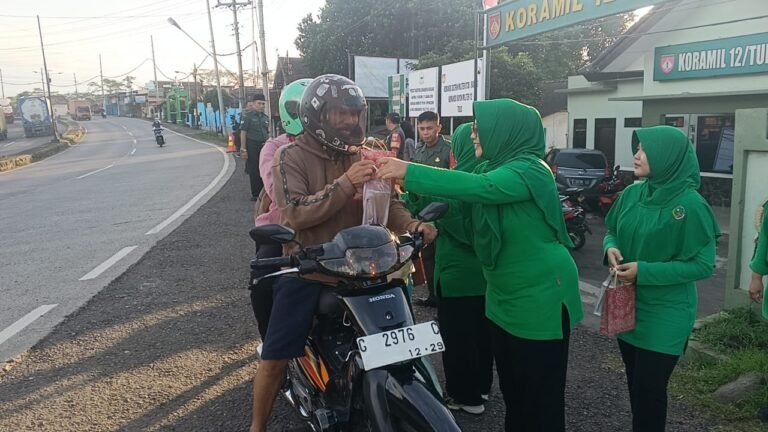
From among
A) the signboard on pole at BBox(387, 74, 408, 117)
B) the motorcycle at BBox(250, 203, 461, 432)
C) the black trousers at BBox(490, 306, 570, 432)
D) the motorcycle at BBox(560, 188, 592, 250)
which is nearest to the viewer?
the motorcycle at BBox(250, 203, 461, 432)

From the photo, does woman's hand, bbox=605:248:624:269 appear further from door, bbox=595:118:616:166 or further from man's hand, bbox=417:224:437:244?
door, bbox=595:118:616:166

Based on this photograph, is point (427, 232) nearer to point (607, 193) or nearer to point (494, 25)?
point (494, 25)

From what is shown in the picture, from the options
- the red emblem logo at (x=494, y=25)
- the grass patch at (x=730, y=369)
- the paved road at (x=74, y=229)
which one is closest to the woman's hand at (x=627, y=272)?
the grass patch at (x=730, y=369)

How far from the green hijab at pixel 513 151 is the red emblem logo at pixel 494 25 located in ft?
24.7

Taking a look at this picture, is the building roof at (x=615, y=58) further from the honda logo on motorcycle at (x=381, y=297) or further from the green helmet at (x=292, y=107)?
the honda logo on motorcycle at (x=381, y=297)

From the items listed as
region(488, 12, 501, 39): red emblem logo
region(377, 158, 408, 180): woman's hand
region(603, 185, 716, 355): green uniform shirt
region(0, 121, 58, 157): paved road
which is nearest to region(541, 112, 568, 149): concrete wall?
region(488, 12, 501, 39): red emblem logo

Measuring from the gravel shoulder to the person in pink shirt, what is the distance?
2.17ft

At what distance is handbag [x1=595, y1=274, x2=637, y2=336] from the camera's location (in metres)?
2.79

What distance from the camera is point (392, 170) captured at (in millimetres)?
2496

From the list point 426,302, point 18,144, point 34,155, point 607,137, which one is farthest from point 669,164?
point 18,144

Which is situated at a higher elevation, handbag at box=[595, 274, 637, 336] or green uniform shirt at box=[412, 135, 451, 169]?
green uniform shirt at box=[412, 135, 451, 169]

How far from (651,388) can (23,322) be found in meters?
5.11

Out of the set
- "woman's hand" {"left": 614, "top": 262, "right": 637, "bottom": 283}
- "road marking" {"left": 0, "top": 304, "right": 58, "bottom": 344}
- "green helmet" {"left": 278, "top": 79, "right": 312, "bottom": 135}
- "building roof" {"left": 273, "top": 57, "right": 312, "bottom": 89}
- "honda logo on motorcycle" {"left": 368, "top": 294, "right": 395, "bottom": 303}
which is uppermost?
"building roof" {"left": 273, "top": 57, "right": 312, "bottom": 89}

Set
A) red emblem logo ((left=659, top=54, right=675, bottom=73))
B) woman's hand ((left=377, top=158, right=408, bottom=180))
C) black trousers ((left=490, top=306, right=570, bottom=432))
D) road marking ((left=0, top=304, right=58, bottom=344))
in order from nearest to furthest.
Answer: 1. woman's hand ((left=377, top=158, right=408, bottom=180))
2. black trousers ((left=490, top=306, right=570, bottom=432))
3. road marking ((left=0, top=304, right=58, bottom=344))
4. red emblem logo ((left=659, top=54, right=675, bottom=73))
